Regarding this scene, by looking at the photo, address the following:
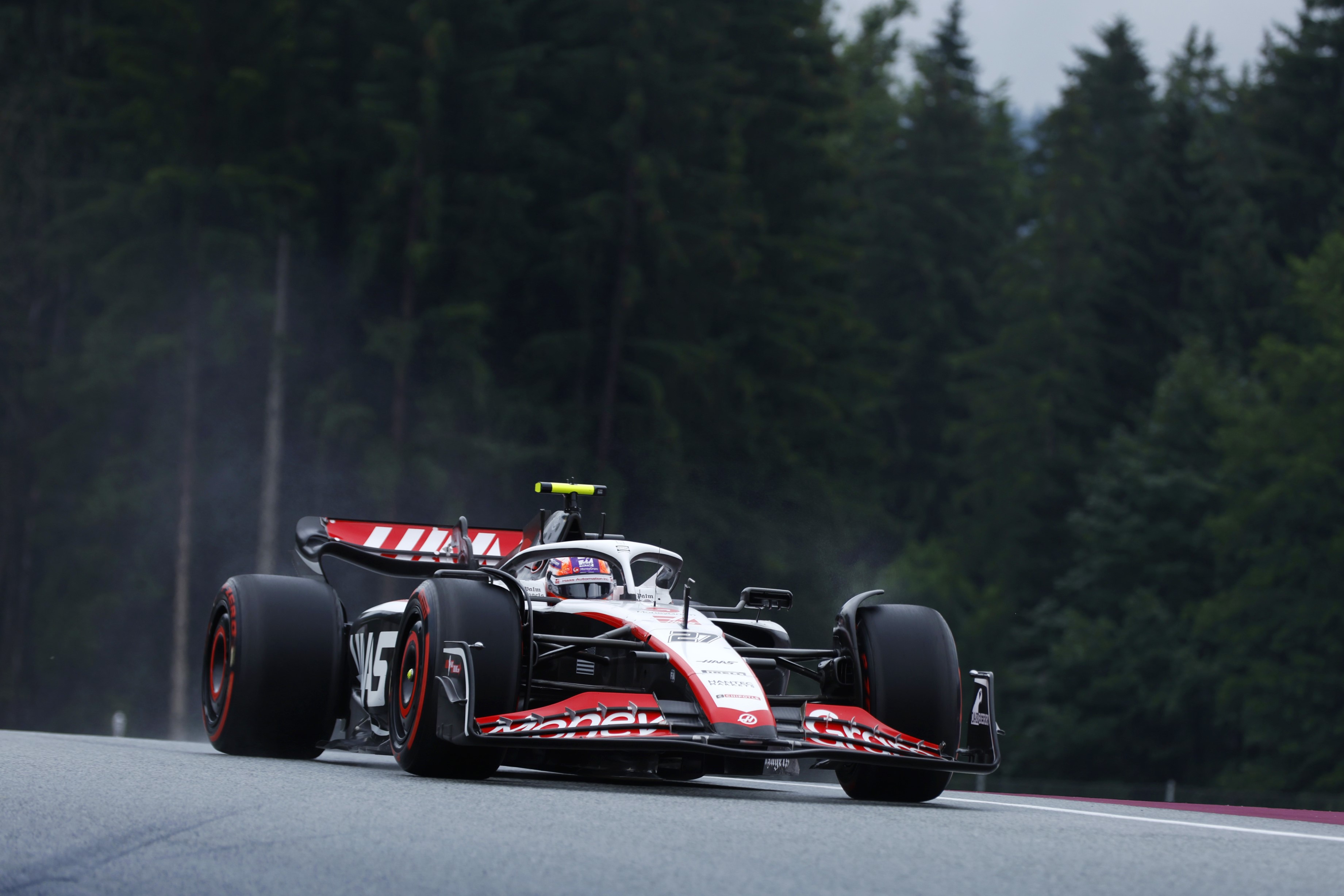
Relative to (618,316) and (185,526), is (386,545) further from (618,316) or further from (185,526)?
(618,316)

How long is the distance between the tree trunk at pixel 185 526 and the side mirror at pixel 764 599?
90.5ft

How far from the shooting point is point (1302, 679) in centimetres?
3825

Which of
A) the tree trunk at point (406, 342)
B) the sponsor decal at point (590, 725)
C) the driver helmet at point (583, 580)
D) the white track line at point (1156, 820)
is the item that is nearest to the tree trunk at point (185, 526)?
the tree trunk at point (406, 342)

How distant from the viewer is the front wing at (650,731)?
342 inches

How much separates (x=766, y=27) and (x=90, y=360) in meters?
18.7

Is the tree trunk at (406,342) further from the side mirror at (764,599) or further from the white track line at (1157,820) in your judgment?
the white track line at (1157,820)

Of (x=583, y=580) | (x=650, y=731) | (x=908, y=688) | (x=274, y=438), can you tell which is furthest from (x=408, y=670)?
(x=274, y=438)

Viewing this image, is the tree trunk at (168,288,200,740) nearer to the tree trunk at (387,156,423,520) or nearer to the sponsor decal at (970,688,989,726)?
the tree trunk at (387,156,423,520)

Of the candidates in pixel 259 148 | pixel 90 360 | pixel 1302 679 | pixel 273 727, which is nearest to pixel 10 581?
pixel 90 360

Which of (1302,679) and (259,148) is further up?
(259,148)

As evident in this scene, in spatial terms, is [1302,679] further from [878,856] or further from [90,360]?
[878,856]

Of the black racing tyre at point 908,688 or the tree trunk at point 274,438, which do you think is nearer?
the black racing tyre at point 908,688

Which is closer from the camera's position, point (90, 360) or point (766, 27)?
point (90, 360)

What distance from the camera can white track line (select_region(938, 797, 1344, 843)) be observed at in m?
7.68
